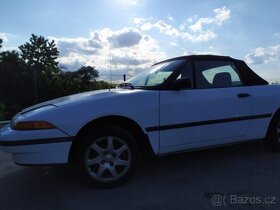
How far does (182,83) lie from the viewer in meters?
4.26

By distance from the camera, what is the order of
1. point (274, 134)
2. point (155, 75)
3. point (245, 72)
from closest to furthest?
point (155, 75) < point (245, 72) < point (274, 134)

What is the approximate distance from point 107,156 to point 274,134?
2669 millimetres

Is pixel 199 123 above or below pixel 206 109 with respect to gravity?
below

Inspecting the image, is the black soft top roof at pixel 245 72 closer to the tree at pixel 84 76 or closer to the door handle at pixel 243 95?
the door handle at pixel 243 95

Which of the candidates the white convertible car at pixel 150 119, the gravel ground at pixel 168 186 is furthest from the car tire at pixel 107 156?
the gravel ground at pixel 168 186

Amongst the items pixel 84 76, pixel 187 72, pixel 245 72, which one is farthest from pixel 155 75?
pixel 84 76

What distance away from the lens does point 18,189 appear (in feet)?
13.4

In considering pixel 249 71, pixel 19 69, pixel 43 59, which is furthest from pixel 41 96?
pixel 249 71

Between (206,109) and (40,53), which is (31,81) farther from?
(206,109)

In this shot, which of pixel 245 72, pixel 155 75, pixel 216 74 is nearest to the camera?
pixel 155 75

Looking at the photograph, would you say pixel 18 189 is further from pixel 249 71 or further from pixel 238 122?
pixel 249 71

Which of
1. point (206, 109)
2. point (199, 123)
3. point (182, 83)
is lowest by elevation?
point (199, 123)

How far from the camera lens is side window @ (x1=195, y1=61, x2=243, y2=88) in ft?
15.4

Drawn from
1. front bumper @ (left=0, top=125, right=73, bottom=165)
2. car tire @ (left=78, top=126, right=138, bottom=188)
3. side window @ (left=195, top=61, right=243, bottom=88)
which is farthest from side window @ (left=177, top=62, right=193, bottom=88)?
front bumper @ (left=0, top=125, right=73, bottom=165)
